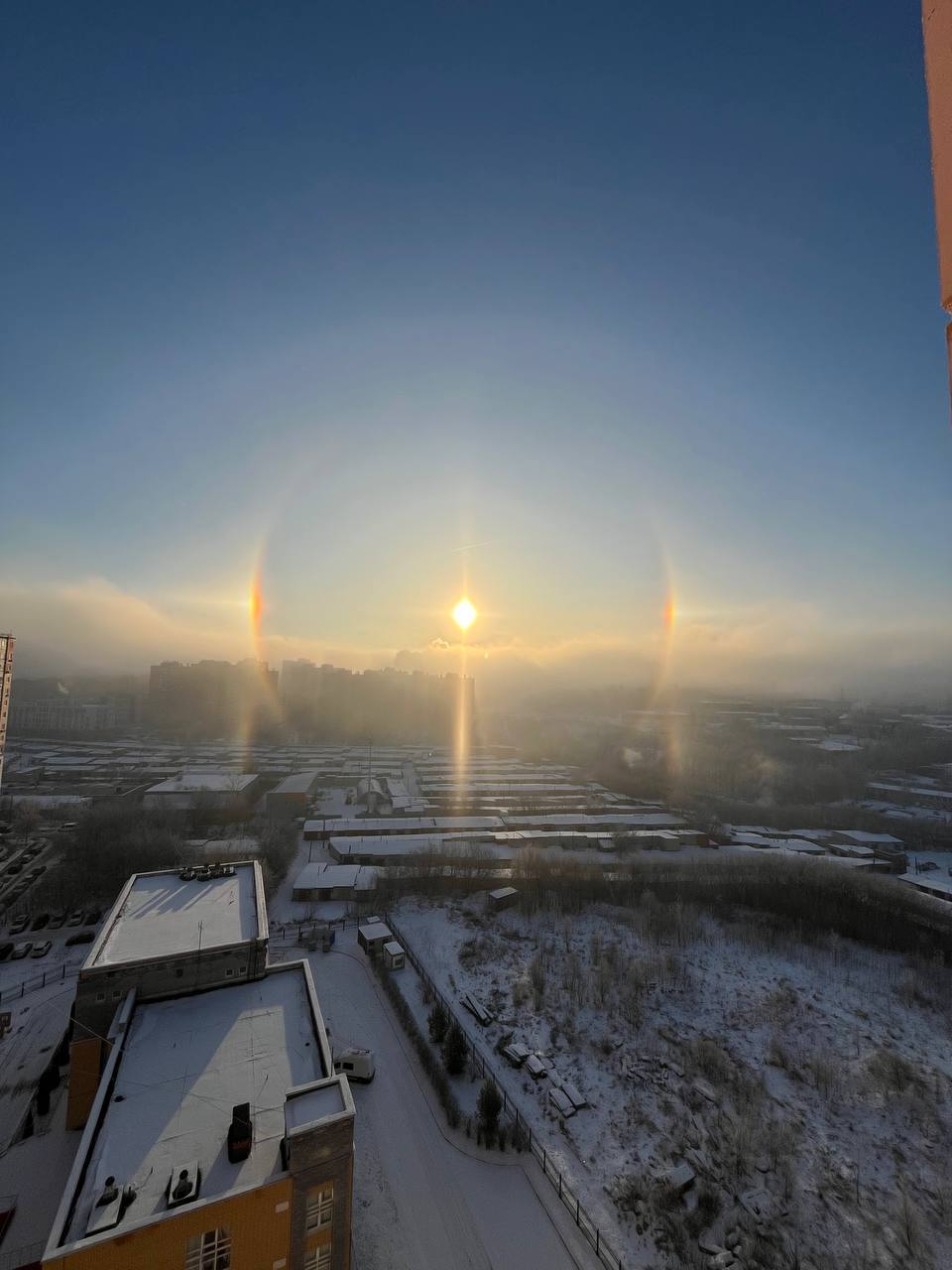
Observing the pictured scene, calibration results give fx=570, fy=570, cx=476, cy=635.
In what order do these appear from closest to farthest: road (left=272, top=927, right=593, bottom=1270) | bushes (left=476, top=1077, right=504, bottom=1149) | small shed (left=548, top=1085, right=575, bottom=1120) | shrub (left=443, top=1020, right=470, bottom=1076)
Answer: road (left=272, top=927, right=593, bottom=1270) → bushes (left=476, top=1077, right=504, bottom=1149) → small shed (left=548, top=1085, right=575, bottom=1120) → shrub (left=443, top=1020, right=470, bottom=1076)

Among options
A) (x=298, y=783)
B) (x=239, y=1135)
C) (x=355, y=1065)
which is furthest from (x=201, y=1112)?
(x=298, y=783)

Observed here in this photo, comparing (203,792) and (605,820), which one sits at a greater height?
(203,792)

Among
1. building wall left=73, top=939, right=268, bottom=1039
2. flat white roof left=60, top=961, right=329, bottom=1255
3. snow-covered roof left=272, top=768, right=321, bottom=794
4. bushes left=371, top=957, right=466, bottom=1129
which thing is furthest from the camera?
snow-covered roof left=272, top=768, right=321, bottom=794

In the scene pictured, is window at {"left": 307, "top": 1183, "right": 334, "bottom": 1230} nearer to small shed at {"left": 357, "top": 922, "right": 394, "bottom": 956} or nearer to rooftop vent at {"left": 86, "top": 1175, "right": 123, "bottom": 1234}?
rooftop vent at {"left": 86, "top": 1175, "right": 123, "bottom": 1234}

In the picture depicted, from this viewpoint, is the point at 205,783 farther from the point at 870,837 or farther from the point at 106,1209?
the point at 870,837

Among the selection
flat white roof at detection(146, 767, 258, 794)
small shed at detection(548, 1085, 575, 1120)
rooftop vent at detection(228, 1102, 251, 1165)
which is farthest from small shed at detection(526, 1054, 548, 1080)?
flat white roof at detection(146, 767, 258, 794)

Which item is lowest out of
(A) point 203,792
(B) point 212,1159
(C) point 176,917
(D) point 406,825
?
(D) point 406,825

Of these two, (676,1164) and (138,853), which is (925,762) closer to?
(676,1164)

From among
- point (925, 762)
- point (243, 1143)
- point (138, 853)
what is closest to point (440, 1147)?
point (243, 1143)
